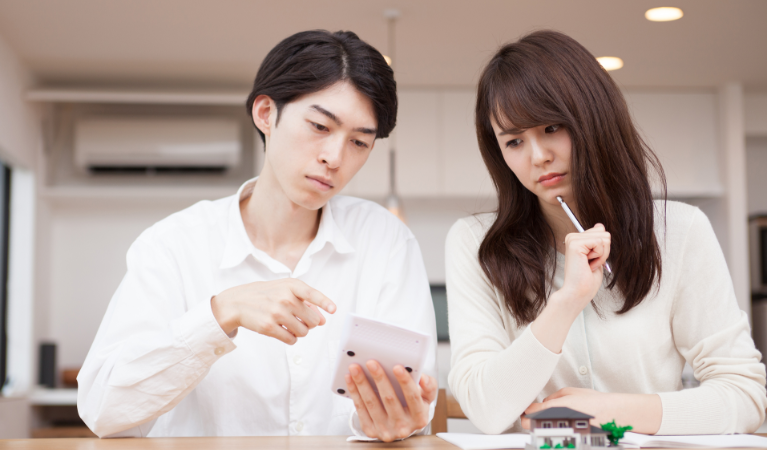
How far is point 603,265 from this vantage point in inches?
50.6

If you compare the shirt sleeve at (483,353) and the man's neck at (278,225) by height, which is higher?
the man's neck at (278,225)

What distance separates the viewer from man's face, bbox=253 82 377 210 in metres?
1.34

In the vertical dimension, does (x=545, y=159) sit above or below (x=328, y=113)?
below

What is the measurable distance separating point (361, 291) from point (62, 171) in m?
3.67

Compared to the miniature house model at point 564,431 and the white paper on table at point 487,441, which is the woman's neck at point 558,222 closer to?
the white paper on table at point 487,441

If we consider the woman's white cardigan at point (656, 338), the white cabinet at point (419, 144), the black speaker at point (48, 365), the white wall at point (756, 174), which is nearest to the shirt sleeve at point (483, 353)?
the woman's white cardigan at point (656, 338)

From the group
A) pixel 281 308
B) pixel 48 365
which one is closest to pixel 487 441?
pixel 281 308

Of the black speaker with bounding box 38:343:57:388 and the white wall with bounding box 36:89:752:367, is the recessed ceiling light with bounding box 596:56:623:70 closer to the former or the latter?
the white wall with bounding box 36:89:752:367

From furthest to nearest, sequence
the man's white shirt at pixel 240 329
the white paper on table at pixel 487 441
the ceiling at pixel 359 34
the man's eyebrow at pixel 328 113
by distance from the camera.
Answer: the ceiling at pixel 359 34 < the man's eyebrow at pixel 328 113 < the man's white shirt at pixel 240 329 < the white paper on table at pixel 487 441

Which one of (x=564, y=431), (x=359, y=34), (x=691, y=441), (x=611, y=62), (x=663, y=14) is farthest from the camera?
(x=611, y=62)

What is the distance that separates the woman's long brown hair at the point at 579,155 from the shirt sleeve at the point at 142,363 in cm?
55

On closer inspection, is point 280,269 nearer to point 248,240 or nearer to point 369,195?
point 248,240

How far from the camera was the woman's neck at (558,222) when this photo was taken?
1403mm

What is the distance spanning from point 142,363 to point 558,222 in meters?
0.84
